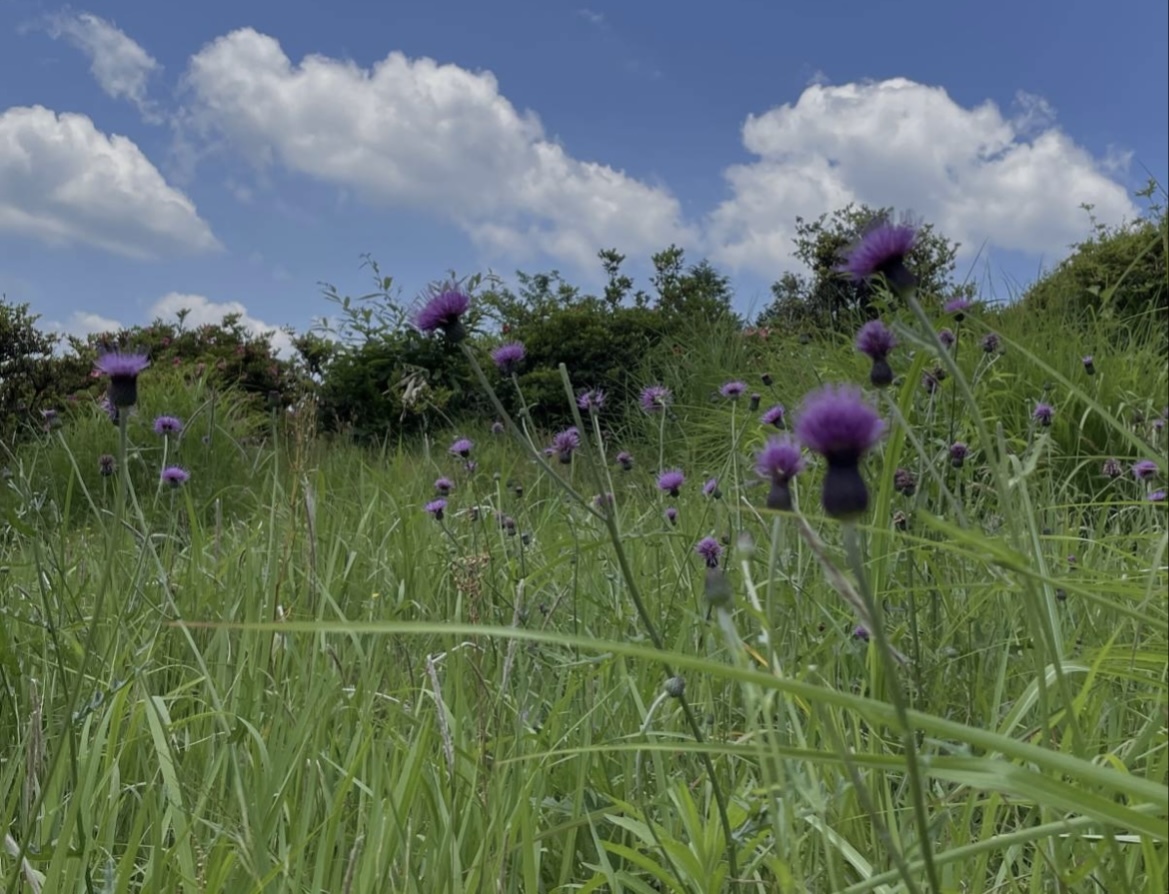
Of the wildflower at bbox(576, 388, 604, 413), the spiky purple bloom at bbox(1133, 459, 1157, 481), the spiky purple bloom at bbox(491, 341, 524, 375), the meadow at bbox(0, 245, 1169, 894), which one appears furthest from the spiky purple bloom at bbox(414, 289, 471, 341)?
the spiky purple bloom at bbox(1133, 459, 1157, 481)

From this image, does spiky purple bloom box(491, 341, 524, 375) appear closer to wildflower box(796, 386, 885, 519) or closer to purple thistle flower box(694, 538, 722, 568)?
purple thistle flower box(694, 538, 722, 568)

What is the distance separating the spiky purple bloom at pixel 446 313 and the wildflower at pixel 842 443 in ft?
2.58

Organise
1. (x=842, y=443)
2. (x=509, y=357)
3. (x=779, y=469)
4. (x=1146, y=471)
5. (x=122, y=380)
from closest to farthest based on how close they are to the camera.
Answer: (x=842, y=443) → (x=779, y=469) → (x=122, y=380) → (x=509, y=357) → (x=1146, y=471)

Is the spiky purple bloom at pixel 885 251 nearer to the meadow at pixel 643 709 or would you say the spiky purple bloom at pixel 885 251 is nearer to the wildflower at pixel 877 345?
the meadow at pixel 643 709

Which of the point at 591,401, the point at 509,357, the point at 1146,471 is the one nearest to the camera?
the point at 509,357

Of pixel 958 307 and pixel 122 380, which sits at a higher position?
pixel 958 307

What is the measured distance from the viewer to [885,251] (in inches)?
37.3

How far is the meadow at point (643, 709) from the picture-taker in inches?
28.0

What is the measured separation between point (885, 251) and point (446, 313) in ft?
2.07

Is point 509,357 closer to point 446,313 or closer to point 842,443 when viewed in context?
point 446,313

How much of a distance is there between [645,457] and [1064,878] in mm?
5697

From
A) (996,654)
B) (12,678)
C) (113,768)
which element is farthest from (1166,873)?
(12,678)

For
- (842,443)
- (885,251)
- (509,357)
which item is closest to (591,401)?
(509,357)

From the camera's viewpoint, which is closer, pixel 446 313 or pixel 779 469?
pixel 779 469
